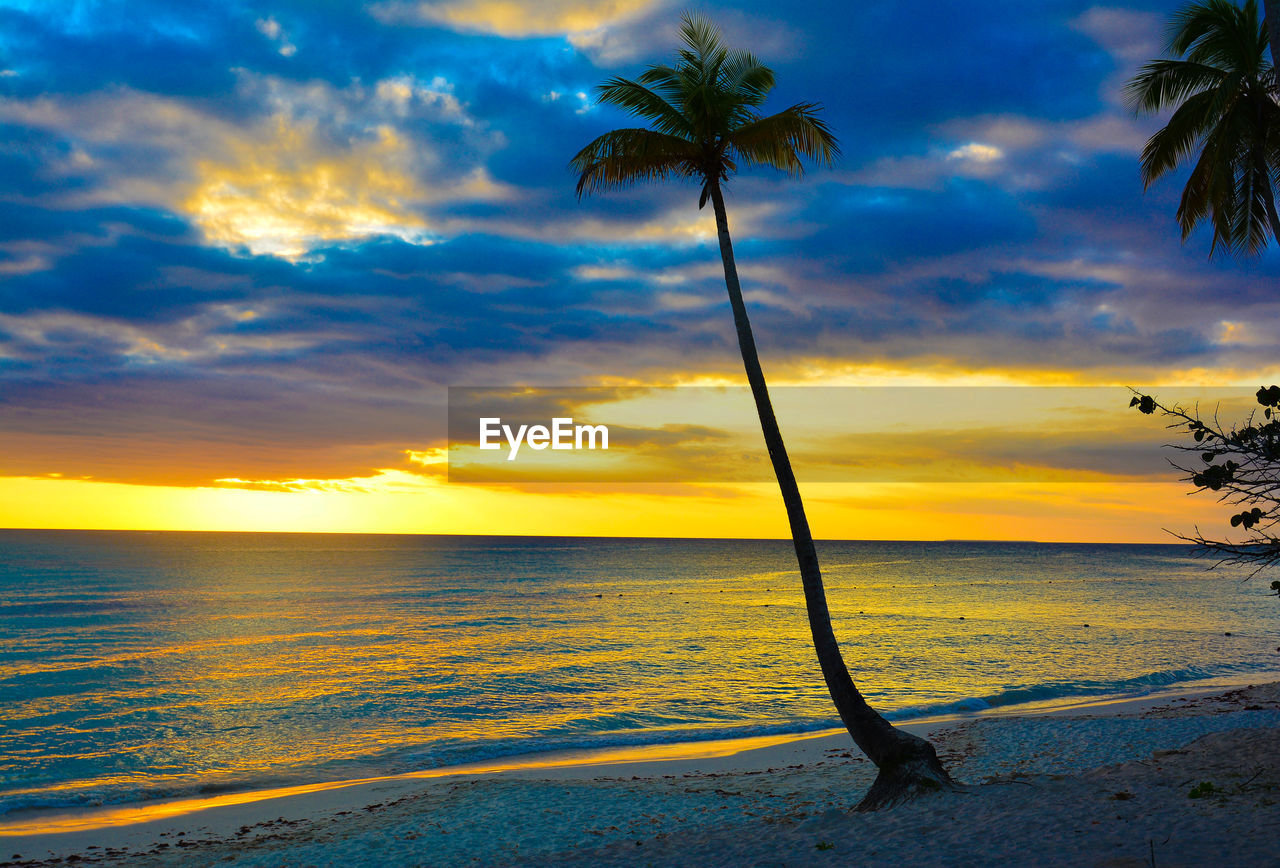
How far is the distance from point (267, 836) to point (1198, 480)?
14060 millimetres

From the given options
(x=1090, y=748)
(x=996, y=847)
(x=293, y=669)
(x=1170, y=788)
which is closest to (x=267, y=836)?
(x=996, y=847)

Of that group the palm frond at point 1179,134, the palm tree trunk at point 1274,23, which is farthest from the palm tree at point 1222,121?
the palm tree trunk at point 1274,23

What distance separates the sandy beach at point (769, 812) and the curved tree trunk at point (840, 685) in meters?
0.54

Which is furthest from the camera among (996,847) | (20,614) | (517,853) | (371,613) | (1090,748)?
(371,613)

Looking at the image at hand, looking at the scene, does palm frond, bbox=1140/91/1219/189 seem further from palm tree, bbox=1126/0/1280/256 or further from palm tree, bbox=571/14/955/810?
palm tree, bbox=571/14/955/810

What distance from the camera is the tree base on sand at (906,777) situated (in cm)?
1134

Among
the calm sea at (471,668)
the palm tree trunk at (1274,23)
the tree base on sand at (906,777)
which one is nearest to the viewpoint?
the palm tree trunk at (1274,23)

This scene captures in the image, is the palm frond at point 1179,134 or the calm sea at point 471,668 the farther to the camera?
the calm sea at point 471,668

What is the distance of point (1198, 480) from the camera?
7695 millimetres

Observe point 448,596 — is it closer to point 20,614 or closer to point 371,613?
point 371,613

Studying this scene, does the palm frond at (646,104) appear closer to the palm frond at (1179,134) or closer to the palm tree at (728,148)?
the palm tree at (728,148)

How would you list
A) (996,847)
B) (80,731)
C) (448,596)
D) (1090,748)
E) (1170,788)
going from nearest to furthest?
1. (996,847)
2. (1170,788)
3. (1090,748)
4. (80,731)
5. (448,596)

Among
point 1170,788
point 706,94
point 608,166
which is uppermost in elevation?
point 706,94

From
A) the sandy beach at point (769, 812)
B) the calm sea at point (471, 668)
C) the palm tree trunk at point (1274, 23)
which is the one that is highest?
the palm tree trunk at point (1274, 23)
